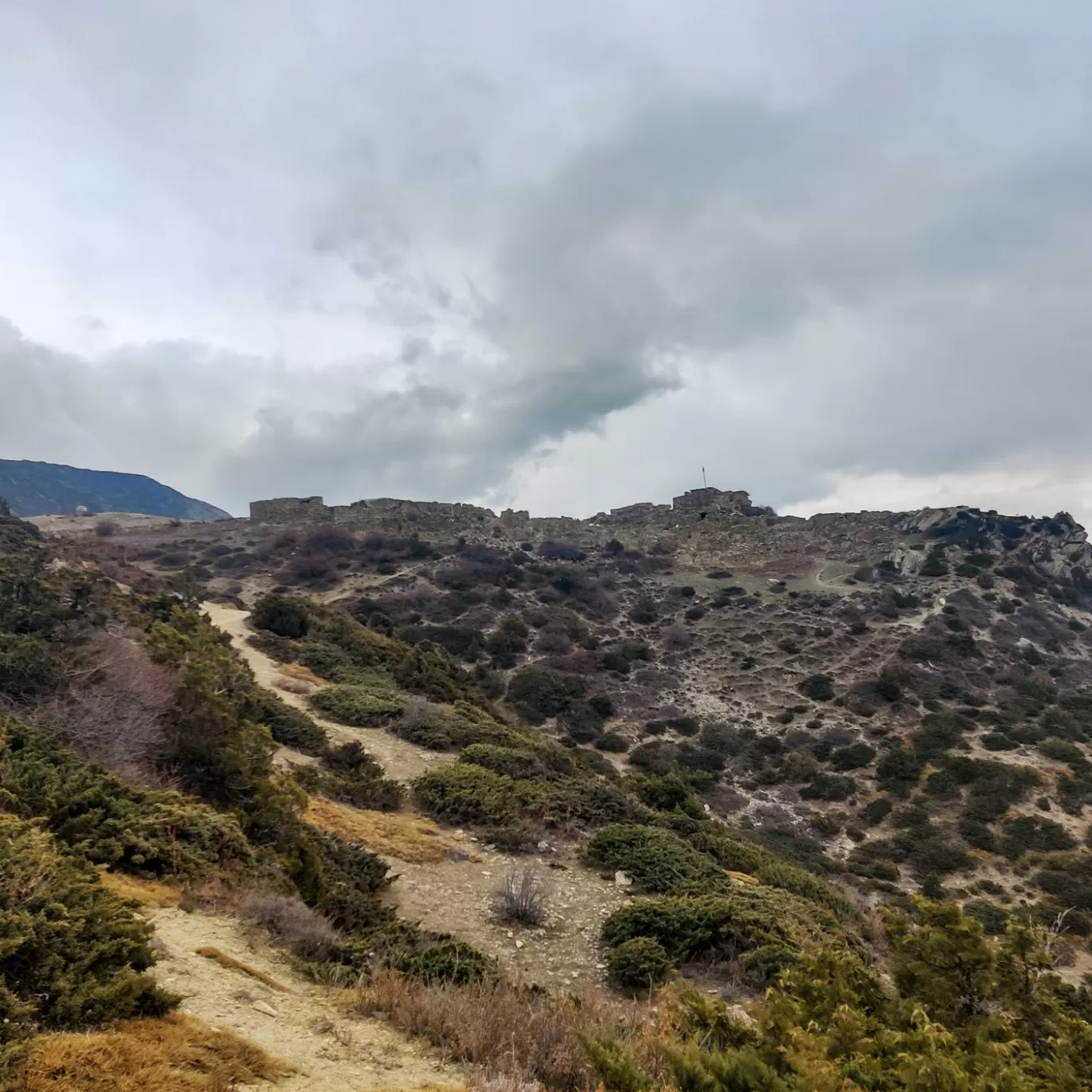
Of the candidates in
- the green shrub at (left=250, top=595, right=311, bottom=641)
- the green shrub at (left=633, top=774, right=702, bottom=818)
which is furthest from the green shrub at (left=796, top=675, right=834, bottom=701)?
the green shrub at (left=250, top=595, right=311, bottom=641)

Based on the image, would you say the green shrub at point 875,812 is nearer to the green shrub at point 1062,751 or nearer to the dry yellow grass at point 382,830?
the green shrub at point 1062,751

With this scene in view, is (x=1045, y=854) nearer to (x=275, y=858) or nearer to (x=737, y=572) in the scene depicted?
(x=275, y=858)

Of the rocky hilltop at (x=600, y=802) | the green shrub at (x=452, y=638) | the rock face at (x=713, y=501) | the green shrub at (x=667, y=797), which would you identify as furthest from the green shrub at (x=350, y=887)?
the rock face at (x=713, y=501)

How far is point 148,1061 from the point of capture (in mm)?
3066

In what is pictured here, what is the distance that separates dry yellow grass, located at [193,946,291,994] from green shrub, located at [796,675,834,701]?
99.1ft

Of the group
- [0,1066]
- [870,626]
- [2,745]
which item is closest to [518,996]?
[0,1066]

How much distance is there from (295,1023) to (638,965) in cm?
404

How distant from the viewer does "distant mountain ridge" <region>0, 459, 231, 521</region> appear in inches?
3632

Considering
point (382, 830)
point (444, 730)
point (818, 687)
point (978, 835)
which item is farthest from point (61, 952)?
point (818, 687)

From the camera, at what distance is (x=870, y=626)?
37.6 metres

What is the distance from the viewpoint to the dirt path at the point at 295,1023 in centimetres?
364

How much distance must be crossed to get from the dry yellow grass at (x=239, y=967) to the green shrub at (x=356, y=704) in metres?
11.1

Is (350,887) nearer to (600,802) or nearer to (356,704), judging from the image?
(600,802)

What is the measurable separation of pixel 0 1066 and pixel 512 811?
31.2 feet
